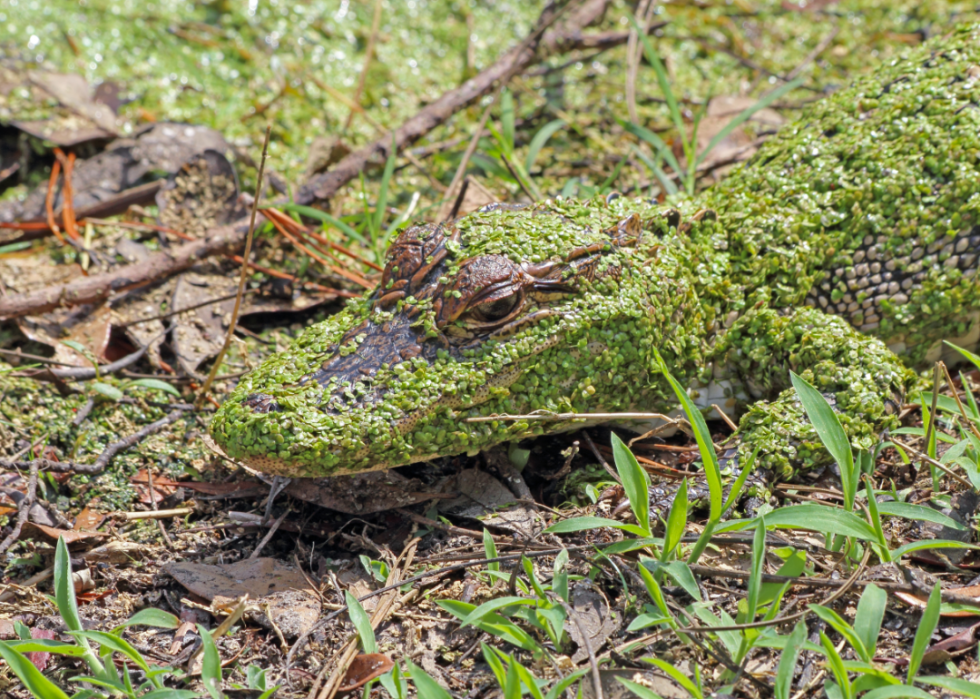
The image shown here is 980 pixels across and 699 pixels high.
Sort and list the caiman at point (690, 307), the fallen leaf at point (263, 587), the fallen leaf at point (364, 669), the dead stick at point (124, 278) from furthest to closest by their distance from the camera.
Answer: the dead stick at point (124, 278) → the caiman at point (690, 307) → the fallen leaf at point (263, 587) → the fallen leaf at point (364, 669)

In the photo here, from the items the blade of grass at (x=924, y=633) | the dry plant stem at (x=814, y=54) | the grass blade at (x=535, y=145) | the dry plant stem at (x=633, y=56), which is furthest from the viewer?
the dry plant stem at (x=814, y=54)

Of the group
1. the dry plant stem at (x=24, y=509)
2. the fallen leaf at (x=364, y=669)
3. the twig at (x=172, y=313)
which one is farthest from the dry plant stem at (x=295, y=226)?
the fallen leaf at (x=364, y=669)

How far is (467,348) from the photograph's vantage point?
2977mm

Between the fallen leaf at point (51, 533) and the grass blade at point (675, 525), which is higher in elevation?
the grass blade at point (675, 525)

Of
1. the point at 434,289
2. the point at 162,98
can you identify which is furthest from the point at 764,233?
the point at 162,98

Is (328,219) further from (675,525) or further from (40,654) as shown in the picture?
(675,525)

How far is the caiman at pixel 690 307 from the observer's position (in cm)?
286

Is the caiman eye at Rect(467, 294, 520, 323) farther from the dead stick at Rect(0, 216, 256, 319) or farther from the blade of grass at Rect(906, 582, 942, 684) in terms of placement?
the dead stick at Rect(0, 216, 256, 319)

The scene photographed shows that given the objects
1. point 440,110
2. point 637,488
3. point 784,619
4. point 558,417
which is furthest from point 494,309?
point 440,110

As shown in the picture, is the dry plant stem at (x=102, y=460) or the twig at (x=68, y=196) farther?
the twig at (x=68, y=196)

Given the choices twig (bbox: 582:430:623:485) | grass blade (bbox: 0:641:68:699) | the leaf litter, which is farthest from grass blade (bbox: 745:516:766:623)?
grass blade (bbox: 0:641:68:699)

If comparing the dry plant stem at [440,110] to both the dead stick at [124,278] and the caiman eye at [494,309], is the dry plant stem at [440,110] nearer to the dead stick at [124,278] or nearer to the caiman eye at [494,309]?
the dead stick at [124,278]

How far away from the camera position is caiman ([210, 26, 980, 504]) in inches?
112

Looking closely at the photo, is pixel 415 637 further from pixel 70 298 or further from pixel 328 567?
pixel 70 298
